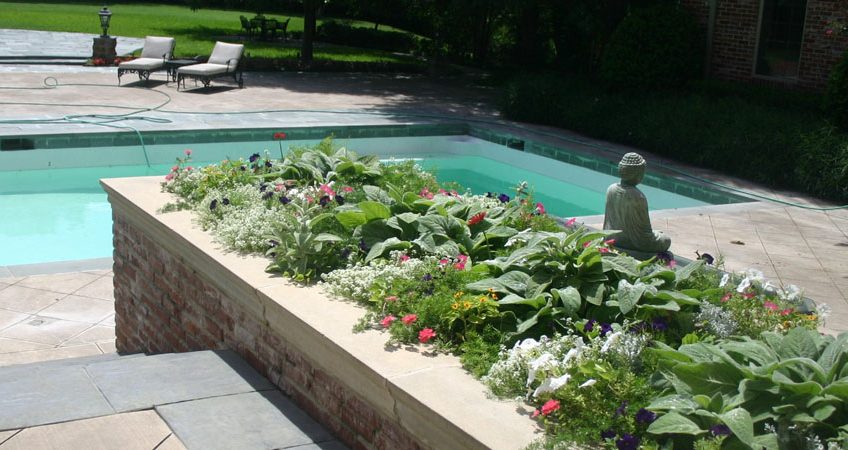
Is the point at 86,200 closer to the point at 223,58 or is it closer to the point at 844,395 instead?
the point at 223,58

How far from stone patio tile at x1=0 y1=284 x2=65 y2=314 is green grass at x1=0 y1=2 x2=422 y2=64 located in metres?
14.8

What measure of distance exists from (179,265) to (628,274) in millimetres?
2482

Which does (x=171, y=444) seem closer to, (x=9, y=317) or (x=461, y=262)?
(x=461, y=262)

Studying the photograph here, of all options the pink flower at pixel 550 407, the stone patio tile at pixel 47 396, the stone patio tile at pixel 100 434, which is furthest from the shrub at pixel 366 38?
the pink flower at pixel 550 407

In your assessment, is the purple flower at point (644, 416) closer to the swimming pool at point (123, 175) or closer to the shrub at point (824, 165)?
the swimming pool at point (123, 175)

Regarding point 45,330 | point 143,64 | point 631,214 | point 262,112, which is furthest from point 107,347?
point 143,64

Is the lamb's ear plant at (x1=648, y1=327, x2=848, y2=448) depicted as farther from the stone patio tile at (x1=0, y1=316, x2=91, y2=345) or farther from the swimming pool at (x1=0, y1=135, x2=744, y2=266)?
the swimming pool at (x1=0, y1=135, x2=744, y2=266)

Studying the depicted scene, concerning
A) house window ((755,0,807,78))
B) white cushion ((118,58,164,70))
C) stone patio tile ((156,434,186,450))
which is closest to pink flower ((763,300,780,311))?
stone patio tile ((156,434,186,450))

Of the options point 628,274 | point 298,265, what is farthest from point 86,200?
point 628,274

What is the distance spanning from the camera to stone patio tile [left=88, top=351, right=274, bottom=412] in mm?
3897

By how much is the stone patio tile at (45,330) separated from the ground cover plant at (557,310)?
1567mm

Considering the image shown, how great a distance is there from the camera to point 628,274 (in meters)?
3.91

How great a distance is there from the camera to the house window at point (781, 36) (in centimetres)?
1498

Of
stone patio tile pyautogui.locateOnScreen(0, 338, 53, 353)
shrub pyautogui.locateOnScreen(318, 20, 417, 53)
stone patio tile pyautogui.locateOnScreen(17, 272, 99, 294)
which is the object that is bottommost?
stone patio tile pyautogui.locateOnScreen(0, 338, 53, 353)
